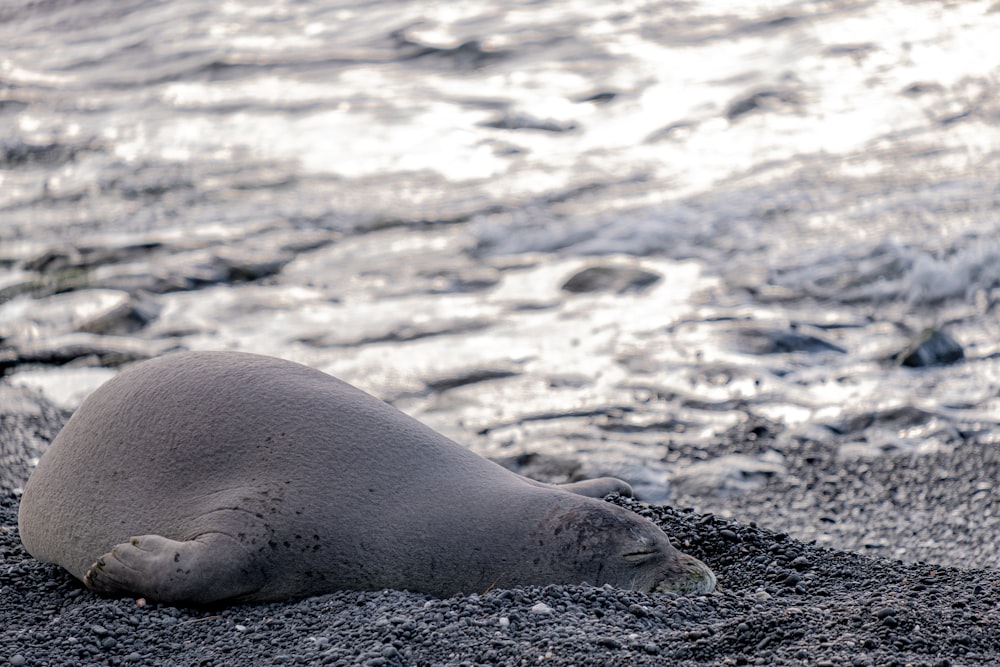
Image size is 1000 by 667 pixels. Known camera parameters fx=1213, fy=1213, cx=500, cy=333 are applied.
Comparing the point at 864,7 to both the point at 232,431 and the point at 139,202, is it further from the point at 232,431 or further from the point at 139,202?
the point at 232,431

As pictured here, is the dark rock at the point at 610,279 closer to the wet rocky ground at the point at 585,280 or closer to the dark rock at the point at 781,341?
the wet rocky ground at the point at 585,280

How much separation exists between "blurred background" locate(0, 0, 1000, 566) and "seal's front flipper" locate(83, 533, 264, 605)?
216 centimetres

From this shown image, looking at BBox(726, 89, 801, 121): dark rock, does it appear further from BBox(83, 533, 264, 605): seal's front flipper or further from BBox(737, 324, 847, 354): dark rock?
BBox(83, 533, 264, 605): seal's front flipper

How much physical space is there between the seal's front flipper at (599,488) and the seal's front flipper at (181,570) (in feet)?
3.88

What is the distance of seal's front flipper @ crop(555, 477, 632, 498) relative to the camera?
13.0ft

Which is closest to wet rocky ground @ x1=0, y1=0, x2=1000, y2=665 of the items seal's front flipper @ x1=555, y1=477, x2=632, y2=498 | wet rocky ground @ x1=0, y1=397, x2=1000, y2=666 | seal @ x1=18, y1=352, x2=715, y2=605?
wet rocky ground @ x1=0, y1=397, x2=1000, y2=666

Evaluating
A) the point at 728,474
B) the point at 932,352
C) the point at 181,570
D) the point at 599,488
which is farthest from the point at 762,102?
the point at 181,570

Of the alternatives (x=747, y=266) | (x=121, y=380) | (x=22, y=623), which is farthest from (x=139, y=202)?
(x=22, y=623)

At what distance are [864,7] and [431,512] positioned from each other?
13.2m

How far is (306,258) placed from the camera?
830cm

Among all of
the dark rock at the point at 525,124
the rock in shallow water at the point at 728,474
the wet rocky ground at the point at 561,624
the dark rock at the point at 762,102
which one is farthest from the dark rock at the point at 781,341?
the dark rock at the point at 525,124

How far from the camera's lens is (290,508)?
323 centimetres

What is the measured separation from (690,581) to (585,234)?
17.6ft

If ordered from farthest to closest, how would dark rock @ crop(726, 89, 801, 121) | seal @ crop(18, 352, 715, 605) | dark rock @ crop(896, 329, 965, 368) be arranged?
dark rock @ crop(726, 89, 801, 121), dark rock @ crop(896, 329, 965, 368), seal @ crop(18, 352, 715, 605)
